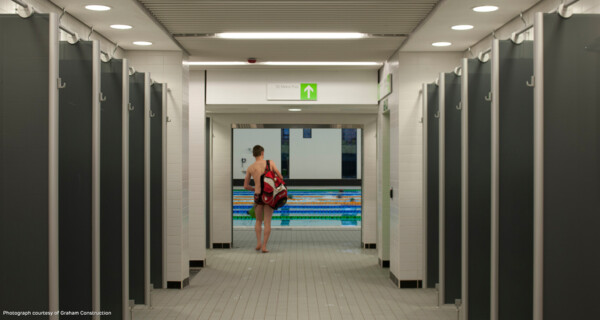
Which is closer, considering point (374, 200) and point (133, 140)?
point (133, 140)

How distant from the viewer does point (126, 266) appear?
4.49 metres

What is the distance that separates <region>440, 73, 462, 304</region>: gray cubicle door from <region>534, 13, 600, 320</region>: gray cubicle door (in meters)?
2.30

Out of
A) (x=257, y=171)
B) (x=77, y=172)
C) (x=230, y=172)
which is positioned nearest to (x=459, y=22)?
(x=77, y=172)

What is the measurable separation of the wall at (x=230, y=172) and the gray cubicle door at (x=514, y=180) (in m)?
6.29

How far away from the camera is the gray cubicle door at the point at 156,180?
6.35m

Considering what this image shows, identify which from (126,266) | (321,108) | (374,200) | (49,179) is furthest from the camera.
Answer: (374,200)

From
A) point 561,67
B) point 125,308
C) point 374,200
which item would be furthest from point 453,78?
point 374,200

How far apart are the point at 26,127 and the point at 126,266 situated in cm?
164

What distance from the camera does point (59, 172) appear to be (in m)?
3.67

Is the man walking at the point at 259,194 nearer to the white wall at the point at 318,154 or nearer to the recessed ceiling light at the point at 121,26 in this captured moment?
the recessed ceiling light at the point at 121,26

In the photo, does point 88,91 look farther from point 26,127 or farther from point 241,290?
point 241,290

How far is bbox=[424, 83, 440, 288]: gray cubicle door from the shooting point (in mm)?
6324

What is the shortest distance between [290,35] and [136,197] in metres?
2.42

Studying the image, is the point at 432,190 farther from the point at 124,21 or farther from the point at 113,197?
the point at 124,21
